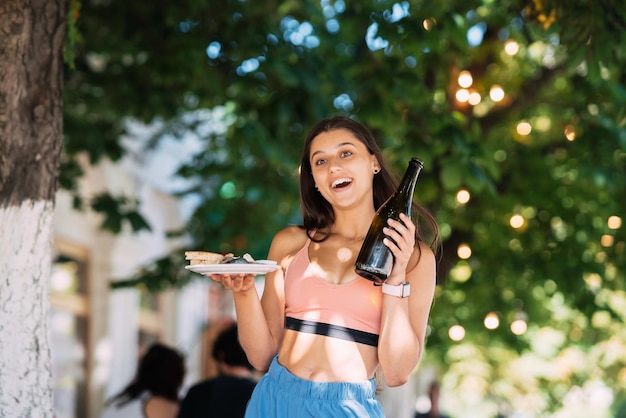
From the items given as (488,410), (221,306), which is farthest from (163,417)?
(488,410)

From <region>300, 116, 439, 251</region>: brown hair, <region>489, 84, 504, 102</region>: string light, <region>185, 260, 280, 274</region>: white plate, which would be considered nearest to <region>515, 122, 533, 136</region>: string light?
<region>489, 84, 504, 102</region>: string light

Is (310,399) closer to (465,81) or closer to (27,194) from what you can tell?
(27,194)

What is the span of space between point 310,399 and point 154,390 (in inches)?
118

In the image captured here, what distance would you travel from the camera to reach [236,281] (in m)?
2.99

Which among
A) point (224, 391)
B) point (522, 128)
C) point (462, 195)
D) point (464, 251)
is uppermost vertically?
point (522, 128)

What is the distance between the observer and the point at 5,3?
11.7 ft

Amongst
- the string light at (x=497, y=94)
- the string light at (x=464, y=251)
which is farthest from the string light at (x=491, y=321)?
the string light at (x=497, y=94)

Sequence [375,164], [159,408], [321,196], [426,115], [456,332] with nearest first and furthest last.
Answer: [375,164] → [321,196] → [159,408] → [426,115] → [456,332]

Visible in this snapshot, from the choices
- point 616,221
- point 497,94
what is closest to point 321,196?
point 497,94

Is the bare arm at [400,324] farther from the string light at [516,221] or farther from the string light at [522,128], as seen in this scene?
the string light at [522,128]

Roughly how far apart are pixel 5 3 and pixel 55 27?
20cm

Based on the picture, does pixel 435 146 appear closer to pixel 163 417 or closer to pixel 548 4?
pixel 548 4

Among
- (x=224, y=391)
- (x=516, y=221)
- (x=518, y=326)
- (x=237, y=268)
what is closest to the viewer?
(x=237, y=268)

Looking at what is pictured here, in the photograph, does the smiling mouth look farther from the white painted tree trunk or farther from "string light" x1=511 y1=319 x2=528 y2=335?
"string light" x1=511 y1=319 x2=528 y2=335
